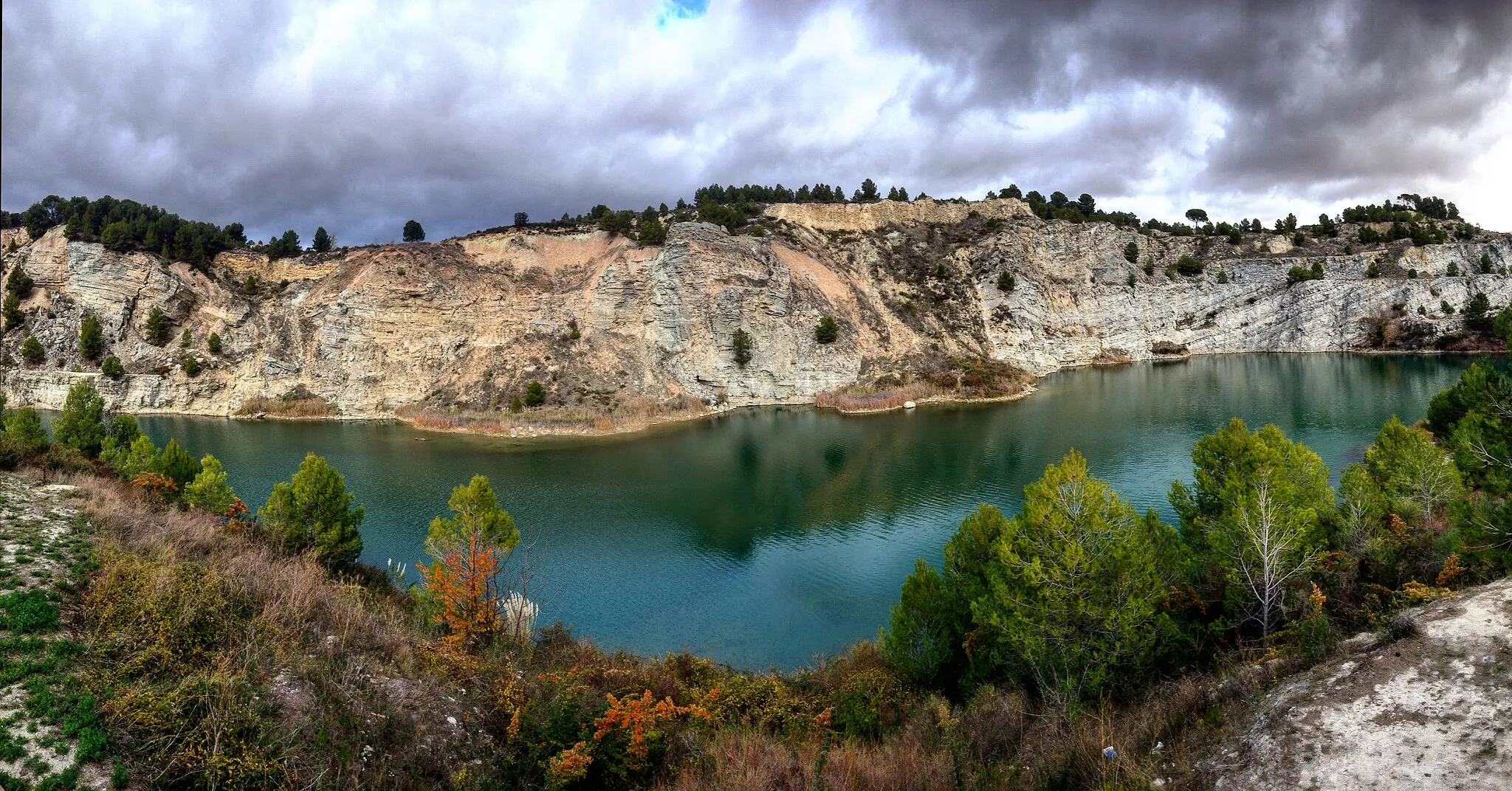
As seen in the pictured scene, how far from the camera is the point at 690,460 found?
143 feet

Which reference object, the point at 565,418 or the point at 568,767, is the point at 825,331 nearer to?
the point at 565,418

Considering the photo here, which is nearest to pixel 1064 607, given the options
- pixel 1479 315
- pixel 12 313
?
pixel 12 313

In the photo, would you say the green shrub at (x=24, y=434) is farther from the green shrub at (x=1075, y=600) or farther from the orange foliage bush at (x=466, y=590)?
the green shrub at (x=1075, y=600)

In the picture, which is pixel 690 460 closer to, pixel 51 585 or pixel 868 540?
pixel 868 540

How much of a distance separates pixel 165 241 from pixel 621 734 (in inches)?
3418

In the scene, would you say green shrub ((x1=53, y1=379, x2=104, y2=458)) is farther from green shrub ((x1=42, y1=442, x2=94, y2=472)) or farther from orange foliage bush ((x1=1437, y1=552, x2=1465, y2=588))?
orange foliage bush ((x1=1437, y1=552, x2=1465, y2=588))

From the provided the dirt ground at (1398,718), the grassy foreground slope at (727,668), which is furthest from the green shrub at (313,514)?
the dirt ground at (1398,718)

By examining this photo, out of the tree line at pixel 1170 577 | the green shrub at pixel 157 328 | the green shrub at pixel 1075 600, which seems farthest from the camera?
the green shrub at pixel 157 328

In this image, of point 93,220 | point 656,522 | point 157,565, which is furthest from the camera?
point 93,220

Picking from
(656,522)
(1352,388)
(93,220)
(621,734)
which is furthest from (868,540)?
(93,220)

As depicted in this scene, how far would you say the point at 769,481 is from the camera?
37.8 meters

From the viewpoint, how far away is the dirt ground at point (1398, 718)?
7121 mm

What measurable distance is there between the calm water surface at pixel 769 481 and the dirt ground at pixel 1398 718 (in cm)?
1154

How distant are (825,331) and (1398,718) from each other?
6291 centimetres
